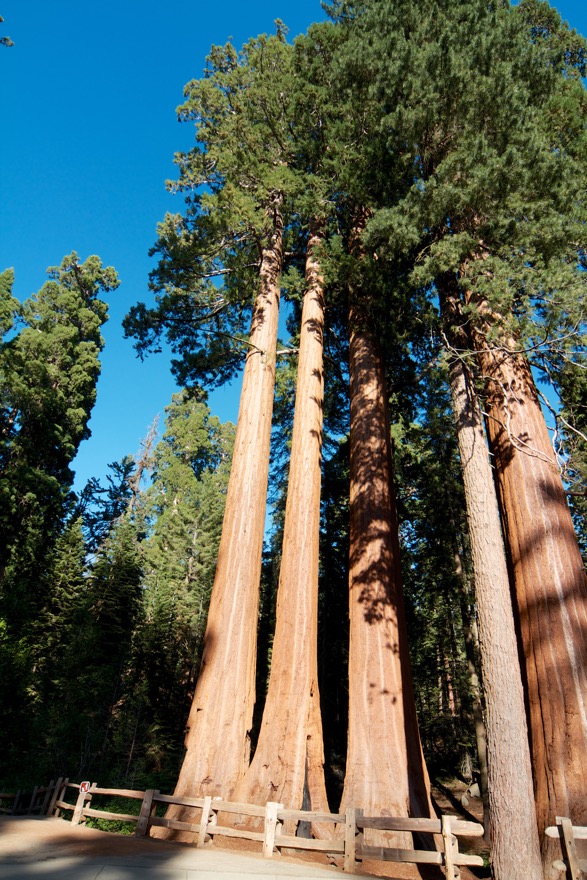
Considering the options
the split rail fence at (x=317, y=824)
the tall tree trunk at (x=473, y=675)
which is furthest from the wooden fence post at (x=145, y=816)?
the tall tree trunk at (x=473, y=675)

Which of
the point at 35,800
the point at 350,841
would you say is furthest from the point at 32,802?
the point at 350,841

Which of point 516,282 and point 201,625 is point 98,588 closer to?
point 201,625

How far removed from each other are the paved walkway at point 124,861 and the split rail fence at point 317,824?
0.19 m

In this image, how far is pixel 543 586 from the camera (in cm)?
638

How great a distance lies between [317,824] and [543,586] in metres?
4.19

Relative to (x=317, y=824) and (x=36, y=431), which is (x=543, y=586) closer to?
(x=317, y=824)

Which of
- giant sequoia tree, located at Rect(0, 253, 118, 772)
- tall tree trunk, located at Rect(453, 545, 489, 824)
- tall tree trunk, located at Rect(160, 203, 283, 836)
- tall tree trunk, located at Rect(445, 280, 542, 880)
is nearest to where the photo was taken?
tall tree trunk, located at Rect(445, 280, 542, 880)

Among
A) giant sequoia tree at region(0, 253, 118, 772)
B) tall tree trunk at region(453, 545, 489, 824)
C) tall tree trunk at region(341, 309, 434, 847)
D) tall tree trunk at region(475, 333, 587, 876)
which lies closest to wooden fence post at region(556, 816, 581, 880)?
tall tree trunk at region(475, 333, 587, 876)

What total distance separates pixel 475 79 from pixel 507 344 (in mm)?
4384

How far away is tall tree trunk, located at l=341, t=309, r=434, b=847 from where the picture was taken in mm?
6078

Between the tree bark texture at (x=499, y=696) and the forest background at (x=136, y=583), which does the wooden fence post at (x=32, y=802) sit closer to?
the forest background at (x=136, y=583)

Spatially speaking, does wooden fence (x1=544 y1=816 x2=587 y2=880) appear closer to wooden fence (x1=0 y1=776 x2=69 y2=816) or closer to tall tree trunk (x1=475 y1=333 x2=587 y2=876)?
tall tree trunk (x1=475 y1=333 x2=587 y2=876)

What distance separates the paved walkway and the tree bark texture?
5.83 ft

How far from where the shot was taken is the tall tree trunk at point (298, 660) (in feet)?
20.6
